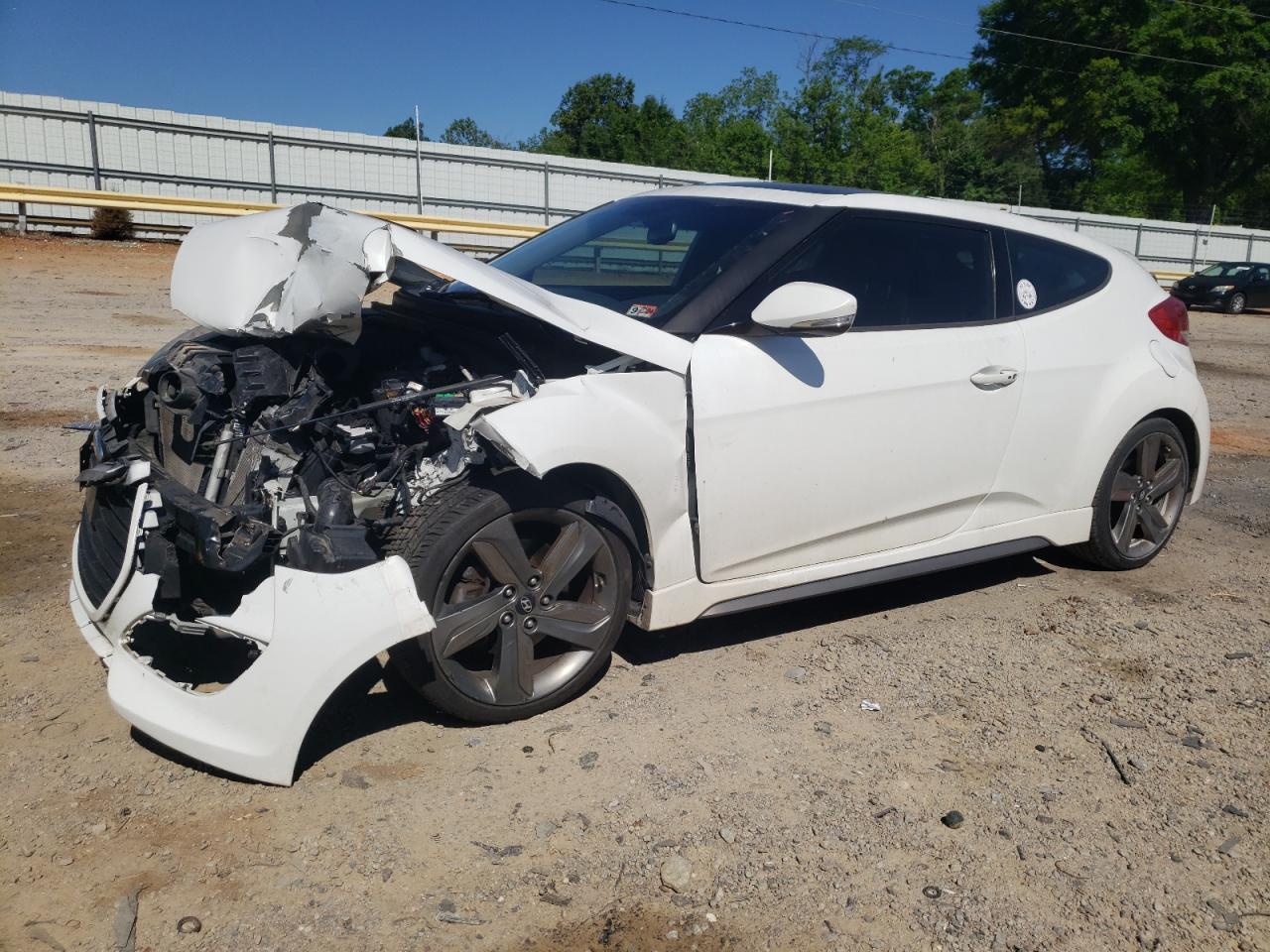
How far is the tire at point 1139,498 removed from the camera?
191 inches

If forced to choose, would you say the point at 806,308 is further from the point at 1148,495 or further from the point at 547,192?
the point at 547,192

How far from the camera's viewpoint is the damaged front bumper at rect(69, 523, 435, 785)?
2.87 metres

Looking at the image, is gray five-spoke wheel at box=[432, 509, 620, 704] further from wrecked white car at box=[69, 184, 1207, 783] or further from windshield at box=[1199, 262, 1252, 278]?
windshield at box=[1199, 262, 1252, 278]

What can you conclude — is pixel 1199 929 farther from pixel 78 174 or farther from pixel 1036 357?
pixel 78 174

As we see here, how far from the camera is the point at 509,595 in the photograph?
3285 mm

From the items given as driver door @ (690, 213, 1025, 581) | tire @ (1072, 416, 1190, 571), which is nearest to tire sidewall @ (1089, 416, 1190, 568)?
tire @ (1072, 416, 1190, 571)

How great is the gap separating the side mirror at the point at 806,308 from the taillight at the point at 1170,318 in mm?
2243

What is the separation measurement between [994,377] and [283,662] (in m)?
2.89

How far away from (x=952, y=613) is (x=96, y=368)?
7545 millimetres

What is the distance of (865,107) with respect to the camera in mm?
50094

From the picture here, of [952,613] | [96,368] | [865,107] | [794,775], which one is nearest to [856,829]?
[794,775]

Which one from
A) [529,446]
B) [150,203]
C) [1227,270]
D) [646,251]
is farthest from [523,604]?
[1227,270]

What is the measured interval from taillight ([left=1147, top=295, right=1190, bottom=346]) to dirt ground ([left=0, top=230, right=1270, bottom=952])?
1337mm

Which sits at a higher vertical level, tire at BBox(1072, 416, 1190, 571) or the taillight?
the taillight
